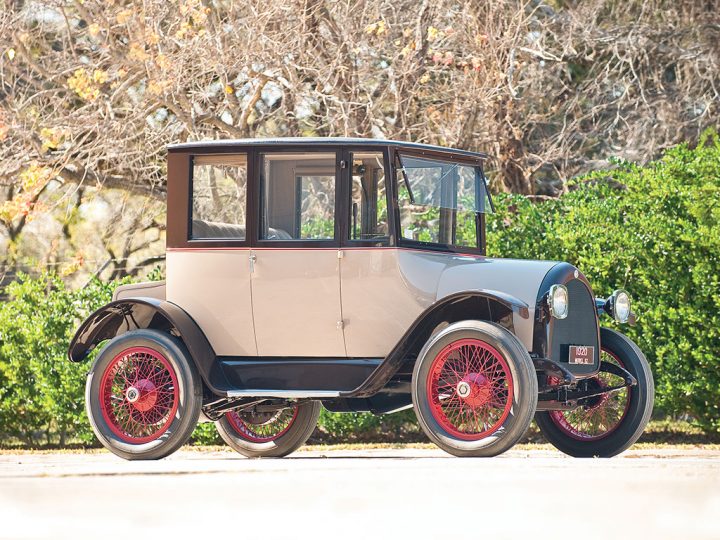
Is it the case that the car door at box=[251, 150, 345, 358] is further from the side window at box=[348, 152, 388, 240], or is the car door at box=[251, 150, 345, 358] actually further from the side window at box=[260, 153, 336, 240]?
the side window at box=[348, 152, 388, 240]

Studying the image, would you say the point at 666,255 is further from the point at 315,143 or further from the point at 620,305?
the point at 315,143

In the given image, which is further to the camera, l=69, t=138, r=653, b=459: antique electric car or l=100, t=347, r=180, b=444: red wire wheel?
l=100, t=347, r=180, b=444: red wire wheel

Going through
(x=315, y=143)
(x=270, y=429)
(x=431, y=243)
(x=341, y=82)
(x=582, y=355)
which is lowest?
(x=270, y=429)

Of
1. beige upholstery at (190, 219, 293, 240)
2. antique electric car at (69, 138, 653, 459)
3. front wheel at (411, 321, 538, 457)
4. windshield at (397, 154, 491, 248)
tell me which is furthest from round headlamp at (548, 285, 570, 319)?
beige upholstery at (190, 219, 293, 240)

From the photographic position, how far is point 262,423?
841 centimetres

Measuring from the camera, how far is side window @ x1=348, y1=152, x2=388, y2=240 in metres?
7.11

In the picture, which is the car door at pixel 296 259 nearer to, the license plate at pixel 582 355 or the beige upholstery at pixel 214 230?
the beige upholstery at pixel 214 230

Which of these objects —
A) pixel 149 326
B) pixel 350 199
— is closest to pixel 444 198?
pixel 350 199

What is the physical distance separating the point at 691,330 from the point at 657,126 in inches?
184

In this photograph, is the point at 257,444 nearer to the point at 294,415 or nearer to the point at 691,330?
the point at 294,415

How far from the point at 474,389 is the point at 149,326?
246 cm

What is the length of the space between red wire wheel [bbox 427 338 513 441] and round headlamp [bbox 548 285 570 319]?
53cm

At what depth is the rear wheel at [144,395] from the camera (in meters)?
7.06

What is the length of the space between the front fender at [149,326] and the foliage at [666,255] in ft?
15.3
